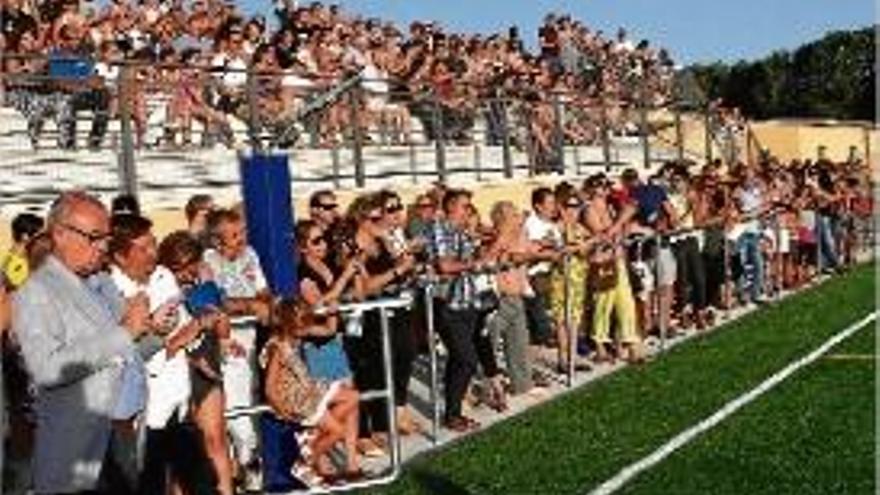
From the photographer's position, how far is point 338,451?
42.8ft

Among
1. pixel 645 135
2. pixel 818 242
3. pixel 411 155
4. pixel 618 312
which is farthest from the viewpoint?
pixel 645 135

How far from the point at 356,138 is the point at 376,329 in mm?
8138

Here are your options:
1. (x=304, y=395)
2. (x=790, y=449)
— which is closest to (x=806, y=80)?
(x=790, y=449)

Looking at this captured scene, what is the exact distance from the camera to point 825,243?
94.8 feet

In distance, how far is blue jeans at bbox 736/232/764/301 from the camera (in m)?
24.0

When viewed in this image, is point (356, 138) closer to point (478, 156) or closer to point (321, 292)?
point (478, 156)

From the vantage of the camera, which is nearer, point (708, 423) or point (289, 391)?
point (289, 391)

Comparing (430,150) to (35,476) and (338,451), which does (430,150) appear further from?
(35,476)

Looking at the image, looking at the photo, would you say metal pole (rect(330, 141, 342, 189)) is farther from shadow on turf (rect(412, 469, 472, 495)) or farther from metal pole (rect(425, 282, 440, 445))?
shadow on turf (rect(412, 469, 472, 495))

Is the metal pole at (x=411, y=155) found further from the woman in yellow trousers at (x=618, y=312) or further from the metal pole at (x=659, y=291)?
the woman in yellow trousers at (x=618, y=312)

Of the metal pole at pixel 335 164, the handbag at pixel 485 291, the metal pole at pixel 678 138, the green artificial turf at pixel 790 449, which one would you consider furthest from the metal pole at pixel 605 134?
the handbag at pixel 485 291

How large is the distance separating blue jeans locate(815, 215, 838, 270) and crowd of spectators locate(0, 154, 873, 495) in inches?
195

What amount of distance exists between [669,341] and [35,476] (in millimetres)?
13798

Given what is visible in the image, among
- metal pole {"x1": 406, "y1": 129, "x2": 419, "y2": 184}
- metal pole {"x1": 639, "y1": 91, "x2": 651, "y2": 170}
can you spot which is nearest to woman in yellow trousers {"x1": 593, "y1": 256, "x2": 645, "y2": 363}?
metal pole {"x1": 406, "y1": 129, "x2": 419, "y2": 184}
